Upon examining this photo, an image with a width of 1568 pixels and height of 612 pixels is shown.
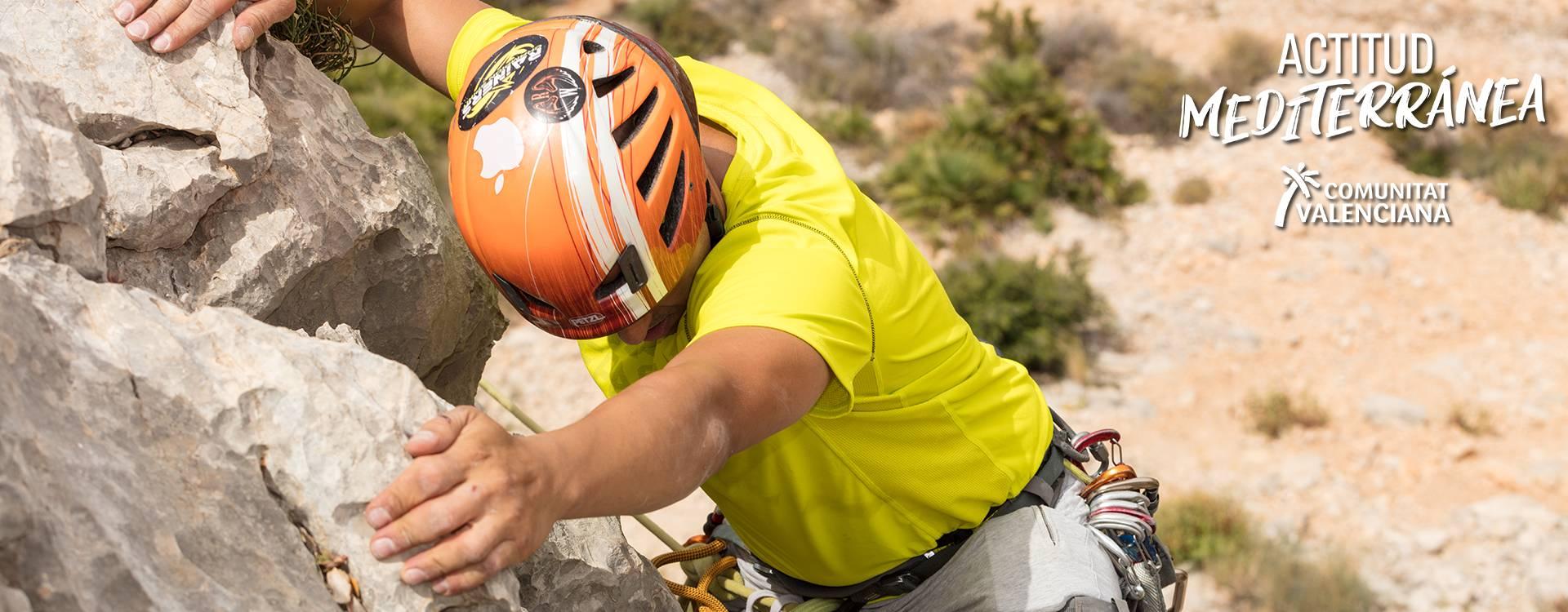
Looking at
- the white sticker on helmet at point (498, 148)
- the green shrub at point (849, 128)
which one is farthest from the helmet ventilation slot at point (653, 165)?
the green shrub at point (849, 128)

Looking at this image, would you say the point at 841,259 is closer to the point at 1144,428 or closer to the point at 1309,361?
the point at 1144,428

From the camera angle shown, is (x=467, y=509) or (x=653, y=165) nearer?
(x=467, y=509)

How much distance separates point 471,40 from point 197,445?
6.03 ft

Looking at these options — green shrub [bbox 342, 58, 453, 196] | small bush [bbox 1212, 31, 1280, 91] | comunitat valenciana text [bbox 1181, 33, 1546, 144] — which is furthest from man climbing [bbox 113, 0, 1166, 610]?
small bush [bbox 1212, 31, 1280, 91]

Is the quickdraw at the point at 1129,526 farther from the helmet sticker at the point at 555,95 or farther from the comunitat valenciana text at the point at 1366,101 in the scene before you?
the comunitat valenciana text at the point at 1366,101

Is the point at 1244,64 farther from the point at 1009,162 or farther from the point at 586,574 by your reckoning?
the point at 586,574

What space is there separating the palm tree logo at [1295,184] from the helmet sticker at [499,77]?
12.3 metres

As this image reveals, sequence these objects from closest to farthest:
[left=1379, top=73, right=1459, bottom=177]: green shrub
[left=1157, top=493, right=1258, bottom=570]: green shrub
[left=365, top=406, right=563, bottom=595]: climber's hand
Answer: [left=365, top=406, right=563, bottom=595]: climber's hand
[left=1157, top=493, right=1258, bottom=570]: green shrub
[left=1379, top=73, right=1459, bottom=177]: green shrub

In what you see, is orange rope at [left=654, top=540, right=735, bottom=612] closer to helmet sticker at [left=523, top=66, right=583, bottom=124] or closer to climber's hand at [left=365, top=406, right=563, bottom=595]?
helmet sticker at [left=523, top=66, right=583, bottom=124]

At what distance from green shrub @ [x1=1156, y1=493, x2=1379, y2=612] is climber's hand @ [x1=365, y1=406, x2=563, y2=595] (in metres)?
7.94

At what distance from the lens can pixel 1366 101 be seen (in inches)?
624

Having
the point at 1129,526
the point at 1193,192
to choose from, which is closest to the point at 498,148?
the point at 1129,526

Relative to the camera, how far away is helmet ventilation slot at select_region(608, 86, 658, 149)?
9.79 ft

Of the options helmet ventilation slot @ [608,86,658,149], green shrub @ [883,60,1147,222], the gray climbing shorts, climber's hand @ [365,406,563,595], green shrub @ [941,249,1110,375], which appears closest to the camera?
climber's hand @ [365,406,563,595]
